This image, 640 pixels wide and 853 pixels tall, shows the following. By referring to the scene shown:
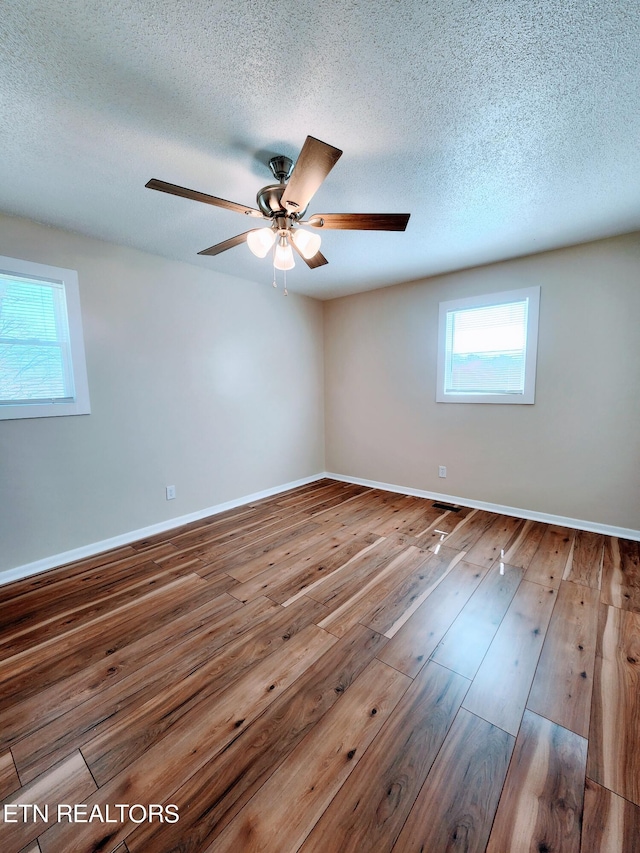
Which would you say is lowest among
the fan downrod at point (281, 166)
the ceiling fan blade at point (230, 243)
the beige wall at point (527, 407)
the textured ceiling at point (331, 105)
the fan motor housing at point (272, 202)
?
the beige wall at point (527, 407)

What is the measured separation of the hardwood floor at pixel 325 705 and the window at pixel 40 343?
1.29m

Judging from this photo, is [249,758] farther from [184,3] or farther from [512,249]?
[512,249]

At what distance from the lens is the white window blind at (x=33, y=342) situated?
2350mm

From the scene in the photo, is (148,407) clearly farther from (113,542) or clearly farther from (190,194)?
(190,194)

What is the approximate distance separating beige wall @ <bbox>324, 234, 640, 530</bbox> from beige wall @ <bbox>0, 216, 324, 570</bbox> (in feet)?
3.56

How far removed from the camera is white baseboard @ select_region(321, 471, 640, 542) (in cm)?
290

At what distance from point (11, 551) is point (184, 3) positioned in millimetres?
3168

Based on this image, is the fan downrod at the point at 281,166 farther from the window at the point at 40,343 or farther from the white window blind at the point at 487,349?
the white window blind at the point at 487,349

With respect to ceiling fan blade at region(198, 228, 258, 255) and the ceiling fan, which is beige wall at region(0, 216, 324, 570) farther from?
the ceiling fan

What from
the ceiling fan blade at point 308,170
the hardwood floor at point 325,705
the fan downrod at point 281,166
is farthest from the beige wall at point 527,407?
the ceiling fan blade at point 308,170

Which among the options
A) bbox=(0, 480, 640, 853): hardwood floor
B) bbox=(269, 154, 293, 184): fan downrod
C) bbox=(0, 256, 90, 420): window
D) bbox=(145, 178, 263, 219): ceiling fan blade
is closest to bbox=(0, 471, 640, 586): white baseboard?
bbox=(0, 480, 640, 853): hardwood floor

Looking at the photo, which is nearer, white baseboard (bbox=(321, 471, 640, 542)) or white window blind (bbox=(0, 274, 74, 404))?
white window blind (bbox=(0, 274, 74, 404))

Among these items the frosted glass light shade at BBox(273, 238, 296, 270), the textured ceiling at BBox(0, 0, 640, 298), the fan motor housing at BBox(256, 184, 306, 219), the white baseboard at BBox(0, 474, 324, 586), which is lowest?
the white baseboard at BBox(0, 474, 324, 586)

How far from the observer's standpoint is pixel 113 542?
288 centimetres
